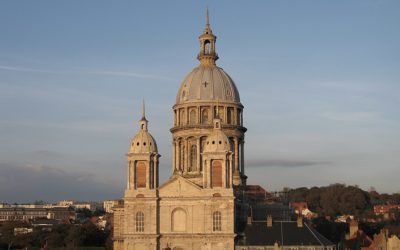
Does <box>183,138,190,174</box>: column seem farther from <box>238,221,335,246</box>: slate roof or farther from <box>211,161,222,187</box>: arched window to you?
<box>238,221,335,246</box>: slate roof

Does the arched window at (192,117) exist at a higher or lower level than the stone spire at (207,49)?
lower

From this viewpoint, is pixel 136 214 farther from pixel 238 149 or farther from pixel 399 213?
pixel 399 213

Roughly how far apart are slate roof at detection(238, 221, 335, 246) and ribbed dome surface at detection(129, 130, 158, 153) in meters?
12.6

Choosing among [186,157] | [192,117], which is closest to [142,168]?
[186,157]

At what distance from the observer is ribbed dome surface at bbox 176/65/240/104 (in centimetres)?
9119

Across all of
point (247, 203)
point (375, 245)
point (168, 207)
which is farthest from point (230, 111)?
point (375, 245)

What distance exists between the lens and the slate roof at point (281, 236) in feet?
252

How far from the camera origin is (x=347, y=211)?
152 meters

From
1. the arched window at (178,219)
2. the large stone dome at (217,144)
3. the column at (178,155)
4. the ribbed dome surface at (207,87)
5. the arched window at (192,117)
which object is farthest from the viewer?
the ribbed dome surface at (207,87)

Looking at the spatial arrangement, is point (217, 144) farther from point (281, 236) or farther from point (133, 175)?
point (281, 236)

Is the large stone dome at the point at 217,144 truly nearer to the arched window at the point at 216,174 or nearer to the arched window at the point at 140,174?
the arched window at the point at 216,174

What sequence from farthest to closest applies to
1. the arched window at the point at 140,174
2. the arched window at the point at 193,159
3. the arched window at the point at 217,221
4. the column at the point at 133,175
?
1. the arched window at the point at 193,159
2. the arched window at the point at 140,174
3. the column at the point at 133,175
4. the arched window at the point at 217,221

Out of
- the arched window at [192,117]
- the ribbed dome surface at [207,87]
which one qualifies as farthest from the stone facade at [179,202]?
the ribbed dome surface at [207,87]

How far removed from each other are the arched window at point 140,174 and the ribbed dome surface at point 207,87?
14.1m
